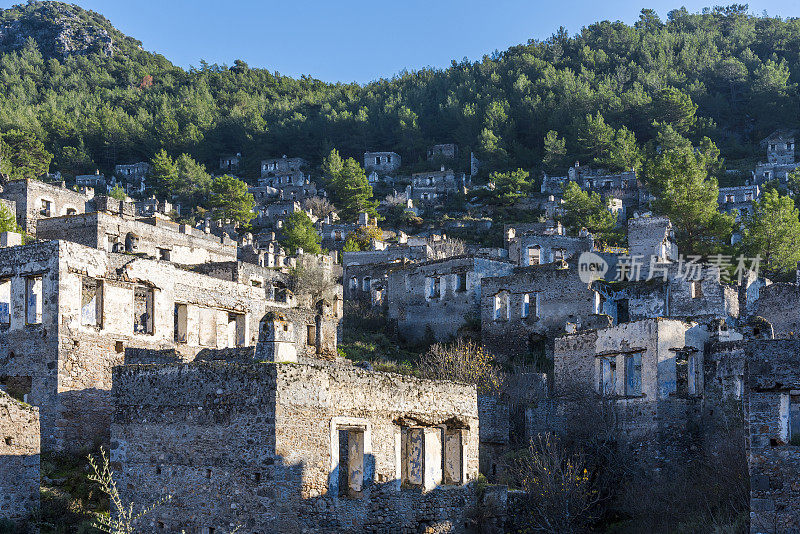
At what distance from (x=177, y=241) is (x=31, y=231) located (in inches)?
340

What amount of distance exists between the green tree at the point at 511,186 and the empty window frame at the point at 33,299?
57.4 metres

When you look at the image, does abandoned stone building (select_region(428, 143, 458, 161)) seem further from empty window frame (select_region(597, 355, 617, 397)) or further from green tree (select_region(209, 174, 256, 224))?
empty window frame (select_region(597, 355, 617, 397))

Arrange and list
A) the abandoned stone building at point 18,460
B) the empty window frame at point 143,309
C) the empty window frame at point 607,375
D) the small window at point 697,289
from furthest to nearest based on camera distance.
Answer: the small window at point 697,289 → the empty window frame at point 607,375 → the empty window frame at point 143,309 → the abandoned stone building at point 18,460

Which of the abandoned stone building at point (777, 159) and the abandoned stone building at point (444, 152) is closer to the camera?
the abandoned stone building at point (777, 159)

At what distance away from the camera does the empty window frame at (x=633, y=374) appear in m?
30.6

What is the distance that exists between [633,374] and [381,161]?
Answer: 2995 inches

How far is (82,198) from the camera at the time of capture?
2378 inches

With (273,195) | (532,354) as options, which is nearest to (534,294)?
(532,354)

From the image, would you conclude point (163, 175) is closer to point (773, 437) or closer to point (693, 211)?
point (693, 211)

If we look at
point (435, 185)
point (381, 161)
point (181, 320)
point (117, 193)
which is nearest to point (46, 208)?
point (117, 193)

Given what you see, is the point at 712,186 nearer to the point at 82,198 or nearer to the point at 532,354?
the point at 532,354

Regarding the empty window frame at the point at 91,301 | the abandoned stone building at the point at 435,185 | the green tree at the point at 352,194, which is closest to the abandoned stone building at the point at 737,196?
the abandoned stone building at the point at 435,185

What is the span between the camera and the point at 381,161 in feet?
344

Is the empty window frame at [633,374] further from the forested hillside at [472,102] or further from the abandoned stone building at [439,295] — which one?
A: the forested hillside at [472,102]
